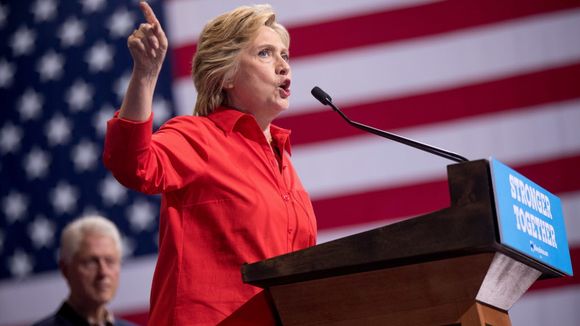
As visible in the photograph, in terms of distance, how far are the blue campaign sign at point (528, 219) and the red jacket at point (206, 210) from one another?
1.60ft

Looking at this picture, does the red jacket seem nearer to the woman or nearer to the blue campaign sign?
the woman

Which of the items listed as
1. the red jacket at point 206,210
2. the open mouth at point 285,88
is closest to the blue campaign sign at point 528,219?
the red jacket at point 206,210

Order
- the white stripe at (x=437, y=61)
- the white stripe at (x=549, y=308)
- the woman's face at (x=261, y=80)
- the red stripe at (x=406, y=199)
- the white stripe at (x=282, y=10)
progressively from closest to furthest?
the woman's face at (x=261, y=80) < the white stripe at (x=549, y=308) < the red stripe at (x=406, y=199) < the white stripe at (x=437, y=61) < the white stripe at (x=282, y=10)

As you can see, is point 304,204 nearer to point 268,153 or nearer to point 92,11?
point 268,153

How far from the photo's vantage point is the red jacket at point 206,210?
1.50 m

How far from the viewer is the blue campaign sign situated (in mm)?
1226

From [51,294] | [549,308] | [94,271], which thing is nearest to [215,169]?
[94,271]

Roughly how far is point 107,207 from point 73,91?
24.2 inches

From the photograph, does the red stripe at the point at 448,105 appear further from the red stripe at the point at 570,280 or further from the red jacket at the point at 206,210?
the red jacket at the point at 206,210

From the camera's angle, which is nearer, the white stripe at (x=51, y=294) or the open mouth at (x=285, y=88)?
the open mouth at (x=285, y=88)

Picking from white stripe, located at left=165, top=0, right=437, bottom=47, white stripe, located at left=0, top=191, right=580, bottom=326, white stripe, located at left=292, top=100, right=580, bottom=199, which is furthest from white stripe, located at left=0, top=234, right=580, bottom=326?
white stripe, located at left=165, top=0, right=437, bottom=47

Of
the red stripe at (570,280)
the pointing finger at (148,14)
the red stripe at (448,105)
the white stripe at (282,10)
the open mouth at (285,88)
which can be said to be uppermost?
the white stripe at (282,10)

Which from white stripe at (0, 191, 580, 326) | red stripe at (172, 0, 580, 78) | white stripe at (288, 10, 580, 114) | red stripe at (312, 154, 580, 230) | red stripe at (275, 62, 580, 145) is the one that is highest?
red stripe at (172, 0, 580, 78)

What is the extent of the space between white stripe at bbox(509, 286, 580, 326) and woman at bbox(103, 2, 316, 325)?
1.99 metres
